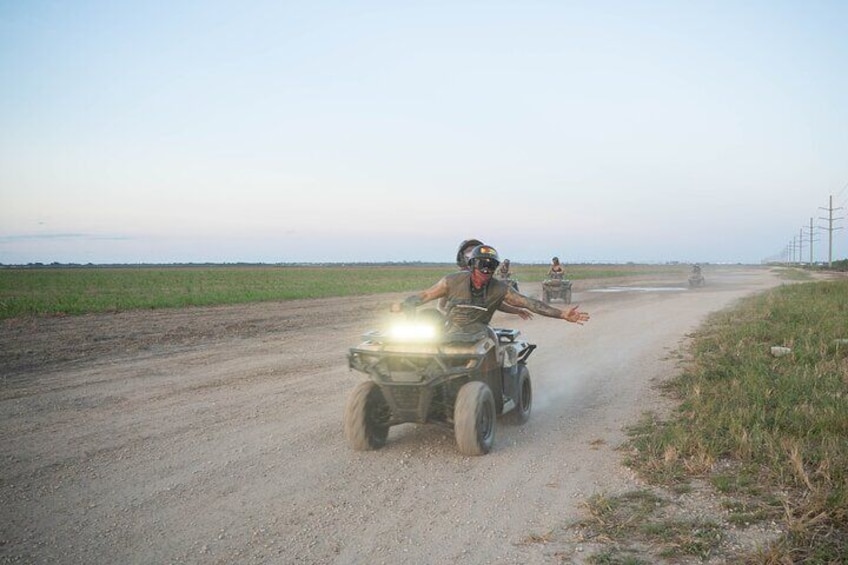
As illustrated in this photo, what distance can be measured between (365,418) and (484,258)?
84.0 inches

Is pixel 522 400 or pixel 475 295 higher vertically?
pixel 475 295

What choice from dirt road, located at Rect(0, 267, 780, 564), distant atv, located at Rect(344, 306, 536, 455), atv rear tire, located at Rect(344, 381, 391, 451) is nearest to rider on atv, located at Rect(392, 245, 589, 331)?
distant atv, located at Rect(344, 306, 536, 455)

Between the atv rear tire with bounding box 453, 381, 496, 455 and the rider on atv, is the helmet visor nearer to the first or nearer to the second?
the rider on atv

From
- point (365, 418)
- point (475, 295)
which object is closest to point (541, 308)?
point (475, 295)

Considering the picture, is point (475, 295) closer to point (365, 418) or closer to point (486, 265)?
point (486, 265)

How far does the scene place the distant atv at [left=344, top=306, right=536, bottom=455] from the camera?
605cm

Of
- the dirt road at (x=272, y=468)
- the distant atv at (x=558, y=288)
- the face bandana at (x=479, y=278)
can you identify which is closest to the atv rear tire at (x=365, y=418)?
the dirt road at (x=272, y=468)

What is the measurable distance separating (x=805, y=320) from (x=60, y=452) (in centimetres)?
1602

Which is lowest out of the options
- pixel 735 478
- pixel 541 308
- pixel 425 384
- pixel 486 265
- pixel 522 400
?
pixel 735 478

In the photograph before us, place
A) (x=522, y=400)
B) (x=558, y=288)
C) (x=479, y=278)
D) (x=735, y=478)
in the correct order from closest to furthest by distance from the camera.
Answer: (x=735, y=478) < (x=479, y=278) < (x=522, y=400) < (x=558, y=288)

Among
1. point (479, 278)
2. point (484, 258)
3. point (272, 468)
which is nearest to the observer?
point (272, 468)

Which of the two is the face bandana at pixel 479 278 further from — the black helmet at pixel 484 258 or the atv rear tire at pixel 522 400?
the atv rear tire at pixel 522 400

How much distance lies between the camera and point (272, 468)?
595cm

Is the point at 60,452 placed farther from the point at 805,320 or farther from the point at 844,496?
the point at 805,320
